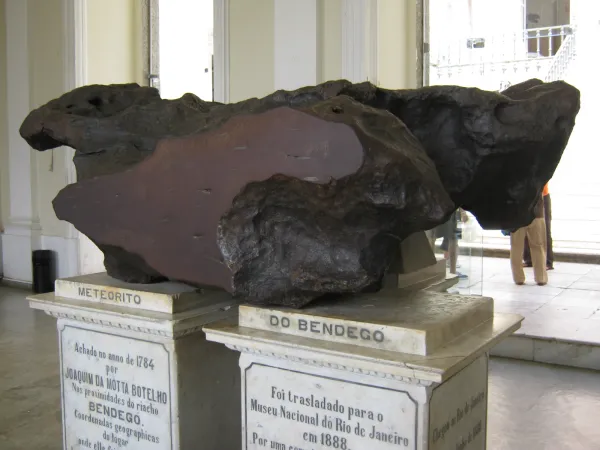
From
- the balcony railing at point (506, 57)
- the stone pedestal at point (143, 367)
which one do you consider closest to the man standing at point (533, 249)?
the balcony railing at point (506, 57)

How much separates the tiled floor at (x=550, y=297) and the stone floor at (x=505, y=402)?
0.39 meters

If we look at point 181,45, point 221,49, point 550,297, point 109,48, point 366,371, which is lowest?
point 550,297

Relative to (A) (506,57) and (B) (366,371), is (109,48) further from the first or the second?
(B) (366,371)

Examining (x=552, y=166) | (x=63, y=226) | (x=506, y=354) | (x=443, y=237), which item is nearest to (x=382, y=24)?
(x=443, y=237)

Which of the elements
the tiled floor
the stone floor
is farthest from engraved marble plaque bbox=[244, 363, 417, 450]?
the tiled floor

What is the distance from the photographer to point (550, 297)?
608 cm

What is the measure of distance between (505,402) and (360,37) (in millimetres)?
2731

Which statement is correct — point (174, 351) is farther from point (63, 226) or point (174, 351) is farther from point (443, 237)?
point (63, 226)

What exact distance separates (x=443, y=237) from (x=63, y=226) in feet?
12.4

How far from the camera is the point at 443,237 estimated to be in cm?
511

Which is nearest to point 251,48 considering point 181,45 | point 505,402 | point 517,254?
point 181,45

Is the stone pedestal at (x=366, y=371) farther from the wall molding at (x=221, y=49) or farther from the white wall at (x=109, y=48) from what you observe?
the white wall at (x=109, y=48)

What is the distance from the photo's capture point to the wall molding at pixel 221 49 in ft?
18.9

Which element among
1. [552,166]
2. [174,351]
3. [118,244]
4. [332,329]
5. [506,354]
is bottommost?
[506,354]
